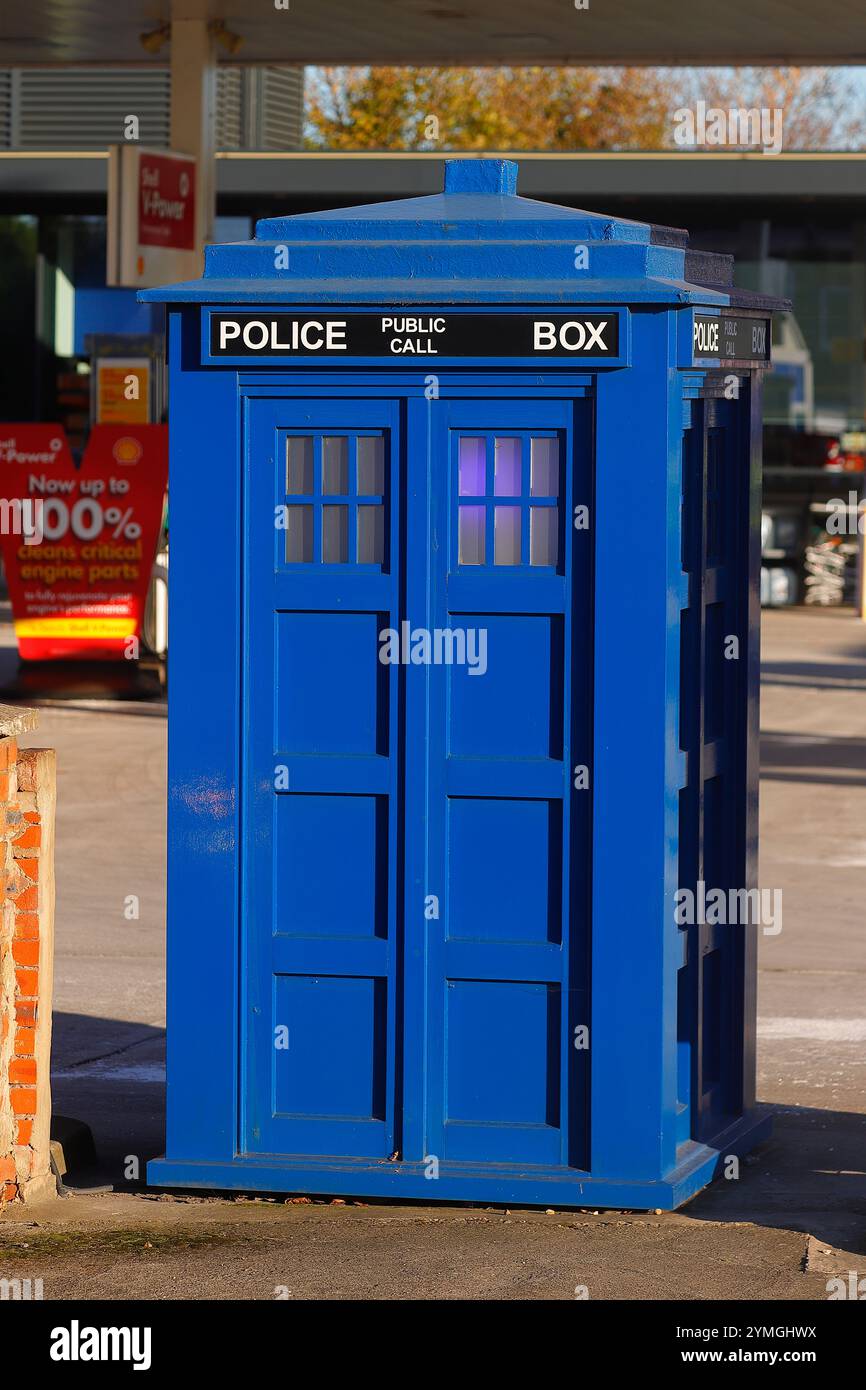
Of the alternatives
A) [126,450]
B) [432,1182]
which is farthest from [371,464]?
[126,450]

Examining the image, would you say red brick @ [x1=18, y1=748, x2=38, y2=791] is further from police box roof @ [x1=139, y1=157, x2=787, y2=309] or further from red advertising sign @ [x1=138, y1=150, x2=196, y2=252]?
red advertising sign @ [x1=138, y1=150, x2=196, y2=252]

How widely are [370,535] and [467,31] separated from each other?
12291 millimetres

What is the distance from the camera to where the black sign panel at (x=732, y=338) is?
5340 millimetres

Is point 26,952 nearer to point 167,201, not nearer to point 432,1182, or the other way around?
point 432,1182

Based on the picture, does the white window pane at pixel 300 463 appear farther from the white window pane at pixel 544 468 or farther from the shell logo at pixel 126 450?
the shell logo at pixel 126 450

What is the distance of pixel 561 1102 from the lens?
17.2 ft

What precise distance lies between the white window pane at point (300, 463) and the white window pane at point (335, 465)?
0.11ft

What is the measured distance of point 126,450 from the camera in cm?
1568

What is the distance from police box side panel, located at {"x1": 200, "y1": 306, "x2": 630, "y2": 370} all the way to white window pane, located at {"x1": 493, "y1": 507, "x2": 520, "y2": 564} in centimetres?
35

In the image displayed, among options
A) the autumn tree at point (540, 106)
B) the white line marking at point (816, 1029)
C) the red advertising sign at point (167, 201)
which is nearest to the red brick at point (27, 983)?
the white line marking at point (816, 1029)

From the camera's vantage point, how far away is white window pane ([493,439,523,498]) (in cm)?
521
